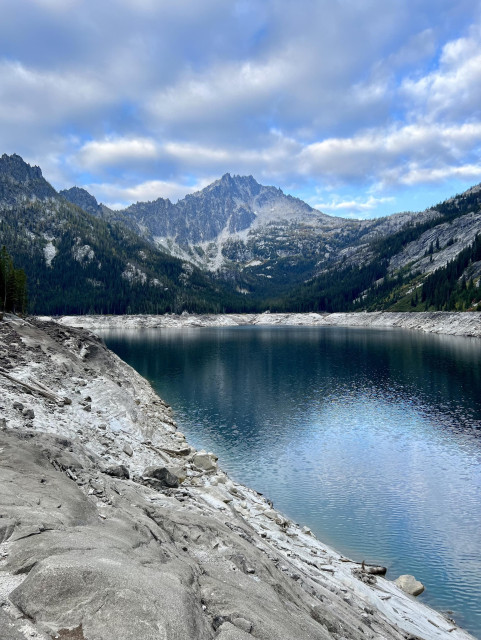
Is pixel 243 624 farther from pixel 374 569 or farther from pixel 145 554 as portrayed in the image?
pixel 374 569

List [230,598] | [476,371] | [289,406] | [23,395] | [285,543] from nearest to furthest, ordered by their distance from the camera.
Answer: [230,598], [285,543], [23,395], [289,406], [476,371]

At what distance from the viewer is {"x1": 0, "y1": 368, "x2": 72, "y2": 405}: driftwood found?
28641 millimetres

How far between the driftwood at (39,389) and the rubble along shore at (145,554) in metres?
0.10

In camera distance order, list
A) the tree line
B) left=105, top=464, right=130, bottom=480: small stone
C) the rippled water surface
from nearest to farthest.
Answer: left=105, top=464, right=130, bottom=480: small stone, the rippled water surface, the tree line

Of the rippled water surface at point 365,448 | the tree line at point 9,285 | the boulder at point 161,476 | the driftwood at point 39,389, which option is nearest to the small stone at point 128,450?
the boulder at point 161,476

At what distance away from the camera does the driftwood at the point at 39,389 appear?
28.6 meters

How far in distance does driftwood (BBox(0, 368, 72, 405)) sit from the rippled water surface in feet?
51.3

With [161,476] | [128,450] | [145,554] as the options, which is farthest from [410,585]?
[128,450]

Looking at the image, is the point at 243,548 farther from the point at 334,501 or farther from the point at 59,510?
the point at 334,501

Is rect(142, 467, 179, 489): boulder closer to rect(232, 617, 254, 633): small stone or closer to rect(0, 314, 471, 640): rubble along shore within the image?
rect(0, 314, 471, 640): rubble along shore

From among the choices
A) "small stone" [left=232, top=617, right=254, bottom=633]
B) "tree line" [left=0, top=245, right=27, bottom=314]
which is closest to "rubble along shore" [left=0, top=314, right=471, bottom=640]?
"small stone" [left=232, top=617, right=254, bottom=633]

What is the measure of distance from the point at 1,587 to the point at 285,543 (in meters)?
15.9

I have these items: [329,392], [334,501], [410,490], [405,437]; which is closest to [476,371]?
[329,392]

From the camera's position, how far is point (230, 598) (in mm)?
10922
